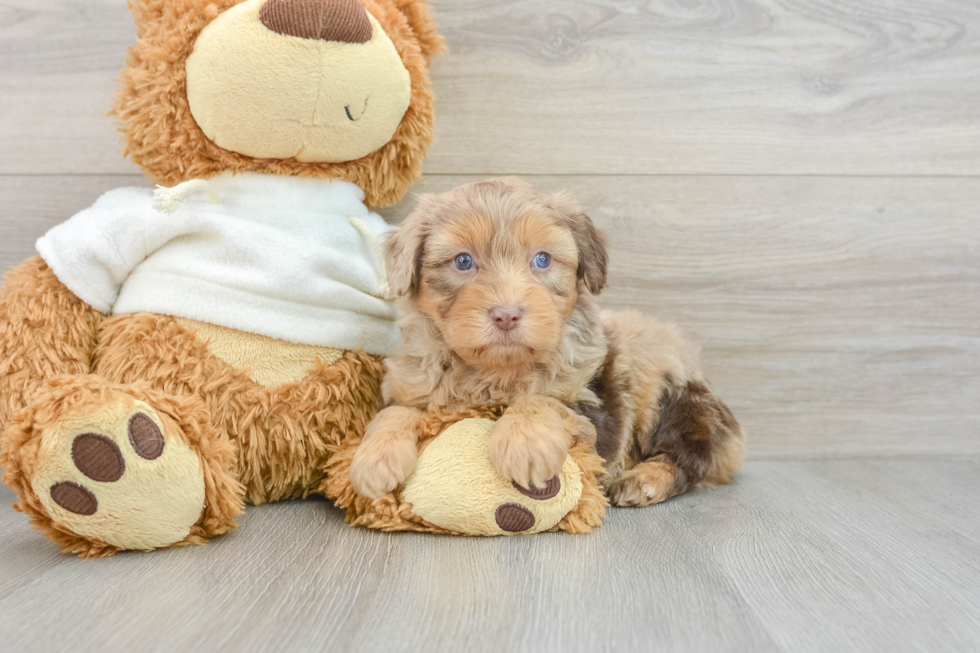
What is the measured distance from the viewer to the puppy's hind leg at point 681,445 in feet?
6.29

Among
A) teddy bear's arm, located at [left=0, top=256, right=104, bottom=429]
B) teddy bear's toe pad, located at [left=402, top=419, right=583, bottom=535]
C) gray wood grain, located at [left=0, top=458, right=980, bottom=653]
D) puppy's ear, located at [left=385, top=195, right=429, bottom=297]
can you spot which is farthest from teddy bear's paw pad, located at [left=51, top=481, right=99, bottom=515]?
puppy's ear, located at [left=385, top=195, right=429, bottom=297]

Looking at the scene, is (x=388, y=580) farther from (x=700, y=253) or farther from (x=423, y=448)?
(x=700, y=253)

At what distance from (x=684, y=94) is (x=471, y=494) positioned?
1514mm

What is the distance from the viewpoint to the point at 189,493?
1.44m

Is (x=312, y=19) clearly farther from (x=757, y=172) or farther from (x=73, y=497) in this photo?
(x=757, y=172)

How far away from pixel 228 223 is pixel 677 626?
137 centimetres

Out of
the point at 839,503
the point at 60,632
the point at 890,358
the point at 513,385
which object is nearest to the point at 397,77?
the point at 513,385

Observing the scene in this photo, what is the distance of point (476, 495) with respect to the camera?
1551 mm

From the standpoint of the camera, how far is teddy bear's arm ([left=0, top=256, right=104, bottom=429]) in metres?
1.75

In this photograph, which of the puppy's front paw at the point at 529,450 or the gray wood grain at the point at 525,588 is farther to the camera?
the puppy's front paw at the point at 529,450

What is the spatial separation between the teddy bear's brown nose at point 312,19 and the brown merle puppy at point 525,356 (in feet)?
1.47

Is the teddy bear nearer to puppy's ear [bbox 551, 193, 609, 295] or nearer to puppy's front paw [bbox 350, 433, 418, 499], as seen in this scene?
puppy's front paw [bbox 350, 433, 418, 499]

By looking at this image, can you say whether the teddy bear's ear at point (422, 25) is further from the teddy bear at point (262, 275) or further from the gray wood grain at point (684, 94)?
the gray wood grain at point (684, 94)

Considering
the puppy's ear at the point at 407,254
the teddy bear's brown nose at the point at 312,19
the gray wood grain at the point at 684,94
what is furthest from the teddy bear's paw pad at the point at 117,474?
the gray wood grain at the point at 684,94
